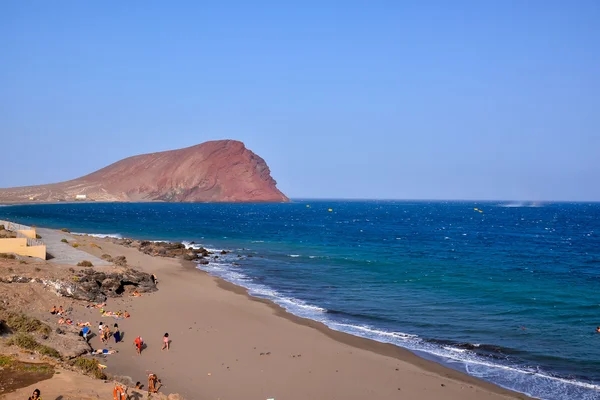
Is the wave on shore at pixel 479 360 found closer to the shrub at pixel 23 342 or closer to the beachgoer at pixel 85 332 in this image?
the beachgoer at pixel 85 332

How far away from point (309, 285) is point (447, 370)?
17513 millimetres

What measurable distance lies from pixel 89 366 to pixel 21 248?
20.3 meters

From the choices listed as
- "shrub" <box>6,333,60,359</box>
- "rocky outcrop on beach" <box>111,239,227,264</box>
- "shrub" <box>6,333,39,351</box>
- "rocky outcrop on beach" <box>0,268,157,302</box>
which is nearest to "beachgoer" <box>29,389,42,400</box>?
"shrub" <box>6,333,60,359</box>

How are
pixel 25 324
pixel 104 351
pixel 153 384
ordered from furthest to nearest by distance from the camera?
pixel 104 351 < pixel 25 324 < pixel 153 384

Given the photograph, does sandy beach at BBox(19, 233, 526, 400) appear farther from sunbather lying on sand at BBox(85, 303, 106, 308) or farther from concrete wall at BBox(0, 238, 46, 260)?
concrete wall at BBox(0, 238, 46, 260)

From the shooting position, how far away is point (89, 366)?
1478 centimetres

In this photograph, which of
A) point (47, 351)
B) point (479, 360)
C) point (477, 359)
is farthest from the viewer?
point (477, 359)

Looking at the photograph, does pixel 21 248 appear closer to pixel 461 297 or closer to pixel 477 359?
pixel 477 359

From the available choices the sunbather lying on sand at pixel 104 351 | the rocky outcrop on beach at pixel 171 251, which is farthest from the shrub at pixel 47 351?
the rocky outcrop on beach at pixel 171 251

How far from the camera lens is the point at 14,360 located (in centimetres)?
1331

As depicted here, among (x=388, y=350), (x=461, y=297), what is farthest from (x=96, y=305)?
(x=461, y=297)

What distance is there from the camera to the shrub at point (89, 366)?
45.6 feet

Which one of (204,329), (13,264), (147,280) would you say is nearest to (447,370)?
(204,329)

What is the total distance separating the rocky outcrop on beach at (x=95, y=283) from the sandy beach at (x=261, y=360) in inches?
41.0
